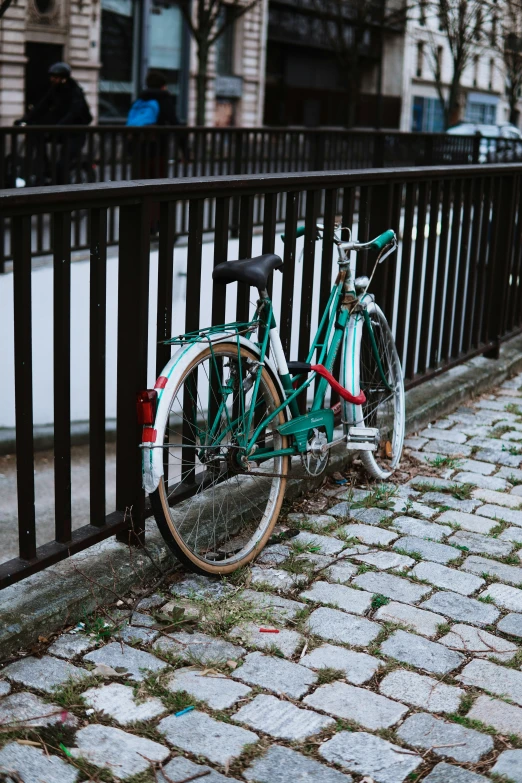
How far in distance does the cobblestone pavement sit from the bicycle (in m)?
0.19

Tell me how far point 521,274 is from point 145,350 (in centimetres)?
458

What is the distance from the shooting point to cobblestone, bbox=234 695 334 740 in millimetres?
2785

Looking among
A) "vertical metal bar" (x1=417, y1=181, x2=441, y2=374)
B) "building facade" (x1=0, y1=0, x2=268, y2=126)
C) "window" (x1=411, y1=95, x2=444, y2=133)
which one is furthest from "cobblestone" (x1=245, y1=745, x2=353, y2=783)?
"window" (x1=411, y1=95, x2=444, y2=133)

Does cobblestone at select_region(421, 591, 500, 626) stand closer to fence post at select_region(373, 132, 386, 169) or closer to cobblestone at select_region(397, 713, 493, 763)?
cobblestone at select_region(397, 713, 493, 763)

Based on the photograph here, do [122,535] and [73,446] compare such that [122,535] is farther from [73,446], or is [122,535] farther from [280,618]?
[73,446]

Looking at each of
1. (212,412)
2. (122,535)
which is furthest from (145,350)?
(122,535)

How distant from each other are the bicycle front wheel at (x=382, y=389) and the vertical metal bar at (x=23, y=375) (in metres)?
1.99

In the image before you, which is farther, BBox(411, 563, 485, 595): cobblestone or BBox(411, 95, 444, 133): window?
BBox(411, 95, 444, 133): window

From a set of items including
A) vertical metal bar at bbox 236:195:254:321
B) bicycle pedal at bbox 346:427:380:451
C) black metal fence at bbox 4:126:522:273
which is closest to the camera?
vertical metal bar at bbox 236:195:254:321

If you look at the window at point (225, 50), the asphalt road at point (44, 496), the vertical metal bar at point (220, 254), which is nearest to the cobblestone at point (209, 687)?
the vertical metal bar at point (220, 254)

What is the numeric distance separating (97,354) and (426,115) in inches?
1897

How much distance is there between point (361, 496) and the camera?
4652mm

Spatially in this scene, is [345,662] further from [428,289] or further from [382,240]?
[428,289]

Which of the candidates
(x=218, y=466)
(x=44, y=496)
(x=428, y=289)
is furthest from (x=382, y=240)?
(x=44, y=496)
